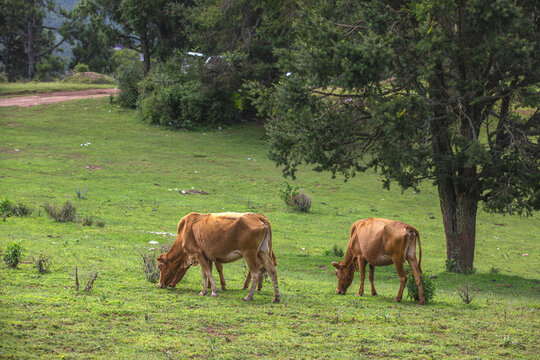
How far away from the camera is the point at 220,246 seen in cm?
1087

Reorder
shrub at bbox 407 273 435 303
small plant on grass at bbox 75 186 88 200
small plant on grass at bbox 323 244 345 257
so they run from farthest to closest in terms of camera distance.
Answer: small plant on grass at bbox 75 186 88 200 < small plant on grass at bbox 323 244 345 257 < shrub at bbox 407 273 435 303

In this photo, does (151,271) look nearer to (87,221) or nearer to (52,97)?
(87,221)

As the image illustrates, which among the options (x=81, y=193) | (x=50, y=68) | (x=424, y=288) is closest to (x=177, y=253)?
(x=424, y=288)

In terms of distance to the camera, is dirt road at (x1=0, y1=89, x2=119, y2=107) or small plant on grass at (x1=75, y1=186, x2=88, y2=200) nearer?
small plant on grass at (x1=75, y1=186, x2=88, y2=200)

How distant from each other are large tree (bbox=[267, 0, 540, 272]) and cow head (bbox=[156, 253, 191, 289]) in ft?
19.3

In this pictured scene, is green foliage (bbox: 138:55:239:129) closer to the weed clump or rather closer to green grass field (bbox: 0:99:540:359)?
green grass field (bbox: 0:99:540:359)

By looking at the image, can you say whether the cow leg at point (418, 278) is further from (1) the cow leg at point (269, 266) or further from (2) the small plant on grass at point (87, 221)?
(2) the small plant on grass at point (87, 221)

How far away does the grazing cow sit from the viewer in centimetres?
1070

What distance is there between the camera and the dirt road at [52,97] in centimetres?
4562

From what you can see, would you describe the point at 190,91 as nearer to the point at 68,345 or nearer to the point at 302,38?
the point at 302,38

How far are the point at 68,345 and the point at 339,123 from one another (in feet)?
34.0

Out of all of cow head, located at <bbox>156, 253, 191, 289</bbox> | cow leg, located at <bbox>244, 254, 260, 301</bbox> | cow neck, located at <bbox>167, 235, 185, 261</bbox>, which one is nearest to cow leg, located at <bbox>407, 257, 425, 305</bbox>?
cow leg, located at <bbox>244, 254, 260, 301</bbox>

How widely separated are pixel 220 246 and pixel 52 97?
42648 mm

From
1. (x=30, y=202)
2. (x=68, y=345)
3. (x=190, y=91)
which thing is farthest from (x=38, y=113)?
(x=68, y=345)
